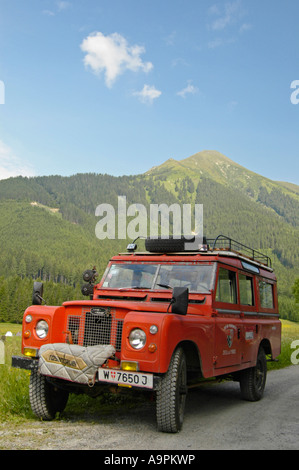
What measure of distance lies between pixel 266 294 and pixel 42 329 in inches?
242

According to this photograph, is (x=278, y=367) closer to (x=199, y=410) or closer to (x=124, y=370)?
(x=199, y=410)

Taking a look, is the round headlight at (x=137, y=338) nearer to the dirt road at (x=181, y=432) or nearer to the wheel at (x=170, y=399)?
the wheel at (x=170, y=399)

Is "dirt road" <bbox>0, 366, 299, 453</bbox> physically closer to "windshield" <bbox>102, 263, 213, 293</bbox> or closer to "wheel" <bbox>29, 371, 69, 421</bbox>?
"wheel" <bbox>29, 371, 69, 421</bbox>

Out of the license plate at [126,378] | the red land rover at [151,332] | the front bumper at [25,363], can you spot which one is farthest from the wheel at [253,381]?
the front bumper at [25,363]

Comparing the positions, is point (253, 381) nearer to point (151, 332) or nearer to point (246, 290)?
point (246, 290)

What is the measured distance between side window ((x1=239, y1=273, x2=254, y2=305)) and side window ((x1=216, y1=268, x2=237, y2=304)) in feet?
1.39

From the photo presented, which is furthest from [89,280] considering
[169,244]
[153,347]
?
[153,347]

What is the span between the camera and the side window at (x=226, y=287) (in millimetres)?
7559

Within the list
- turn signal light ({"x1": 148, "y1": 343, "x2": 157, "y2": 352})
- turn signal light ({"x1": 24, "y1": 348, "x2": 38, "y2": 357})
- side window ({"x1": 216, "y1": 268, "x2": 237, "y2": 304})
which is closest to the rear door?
side window ({"x1": 216, "y1": 268, "x2": 237, "y2": 304})

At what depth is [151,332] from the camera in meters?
5.49

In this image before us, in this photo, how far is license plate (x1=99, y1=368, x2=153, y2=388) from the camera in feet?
17.6

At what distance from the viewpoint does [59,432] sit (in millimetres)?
5570

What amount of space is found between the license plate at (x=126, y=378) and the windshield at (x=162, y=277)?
2.15 metres
